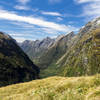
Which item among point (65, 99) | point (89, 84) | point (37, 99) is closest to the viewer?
point (65, 99)

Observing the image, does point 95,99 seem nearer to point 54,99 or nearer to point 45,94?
point 54,99

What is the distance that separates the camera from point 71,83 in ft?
77.7

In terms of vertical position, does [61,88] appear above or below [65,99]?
below

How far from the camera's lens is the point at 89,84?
1889 cm

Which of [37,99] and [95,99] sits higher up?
[95,99]

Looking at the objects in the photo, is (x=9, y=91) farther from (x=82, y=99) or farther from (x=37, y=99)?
(x=82, y=99)

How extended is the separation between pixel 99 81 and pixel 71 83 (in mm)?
6838

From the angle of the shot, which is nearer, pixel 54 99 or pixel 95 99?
pixel 95 99

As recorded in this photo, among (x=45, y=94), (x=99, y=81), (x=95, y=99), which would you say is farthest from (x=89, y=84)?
(x=95, y=99)

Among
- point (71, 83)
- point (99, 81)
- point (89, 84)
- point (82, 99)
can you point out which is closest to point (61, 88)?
point (71, 83)

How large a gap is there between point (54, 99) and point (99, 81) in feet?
24.5

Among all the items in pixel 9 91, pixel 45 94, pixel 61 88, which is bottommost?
pixel 9 91

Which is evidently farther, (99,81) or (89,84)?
(89,84)

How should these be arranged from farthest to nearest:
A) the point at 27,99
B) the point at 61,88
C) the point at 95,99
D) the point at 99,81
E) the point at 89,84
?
the point at 61,88 → the point at 89,84 → the point at 99,81 → the point at 27,99 → the point at 95,99
